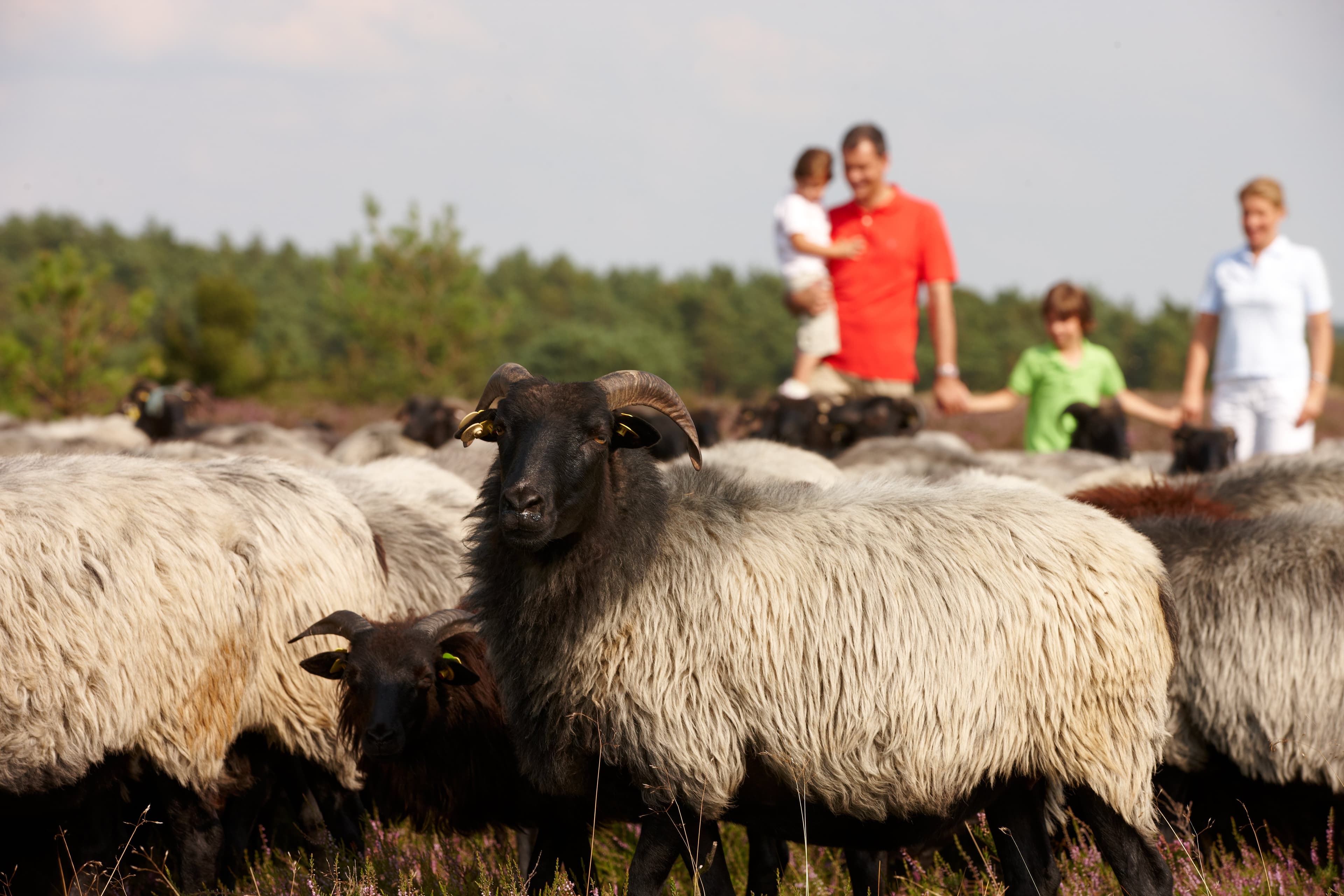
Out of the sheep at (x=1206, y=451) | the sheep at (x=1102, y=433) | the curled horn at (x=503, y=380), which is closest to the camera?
the curled horn at (x=503, y=380)

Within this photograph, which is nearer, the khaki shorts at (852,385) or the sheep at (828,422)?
the khaki shorts at (852,385)

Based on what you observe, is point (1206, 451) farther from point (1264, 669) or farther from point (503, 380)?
point (503, 380)

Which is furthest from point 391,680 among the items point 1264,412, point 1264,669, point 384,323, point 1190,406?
point 384,323

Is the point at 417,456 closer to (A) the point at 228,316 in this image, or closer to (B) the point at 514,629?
(B) the point at 514,629

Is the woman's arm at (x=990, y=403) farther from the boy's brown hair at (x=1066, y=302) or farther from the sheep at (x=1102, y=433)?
the sheep at (x=1102, y=433)

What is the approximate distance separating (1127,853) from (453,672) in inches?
98.1

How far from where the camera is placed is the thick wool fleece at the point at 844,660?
3.73m

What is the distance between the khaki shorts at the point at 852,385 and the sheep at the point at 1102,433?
1.77m

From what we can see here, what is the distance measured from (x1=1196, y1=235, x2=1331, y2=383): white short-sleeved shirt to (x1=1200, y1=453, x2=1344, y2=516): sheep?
5.94 feet

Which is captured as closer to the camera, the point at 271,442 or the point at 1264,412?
the point at 1264,412

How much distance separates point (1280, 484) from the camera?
6.26 meters

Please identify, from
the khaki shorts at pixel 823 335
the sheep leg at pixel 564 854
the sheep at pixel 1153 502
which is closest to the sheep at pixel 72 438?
the khaki shorts at pixel 823 335

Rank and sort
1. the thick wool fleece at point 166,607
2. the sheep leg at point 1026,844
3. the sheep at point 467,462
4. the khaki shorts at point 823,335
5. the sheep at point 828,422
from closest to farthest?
the sheep leg at point 1026,844, the thick wool fleece at point 166,607, the sheep at point 467,462, the khaki shorts at point 823,335, the sheep at point 828,422

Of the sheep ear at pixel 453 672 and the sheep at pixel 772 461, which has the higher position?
the sheep at pixel 772 461
